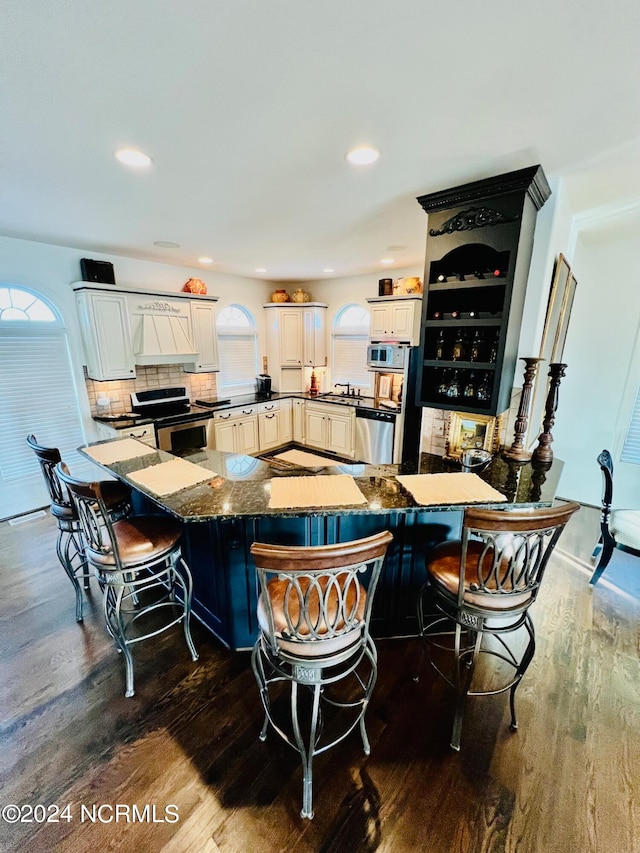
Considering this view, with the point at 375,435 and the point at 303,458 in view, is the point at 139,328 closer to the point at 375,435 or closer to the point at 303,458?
the point at 303,458

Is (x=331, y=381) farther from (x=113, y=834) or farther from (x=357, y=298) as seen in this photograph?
(x=113, y=834)

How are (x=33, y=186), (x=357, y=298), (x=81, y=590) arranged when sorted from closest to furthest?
1. (x=33, y=186)
2. (x=81, y=590)
3. (x=357, y=298)

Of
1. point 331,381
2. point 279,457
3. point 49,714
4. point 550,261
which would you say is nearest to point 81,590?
point 49,714

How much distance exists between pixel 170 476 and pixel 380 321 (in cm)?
364

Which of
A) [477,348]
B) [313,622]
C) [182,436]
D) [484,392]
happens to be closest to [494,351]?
[477,348]

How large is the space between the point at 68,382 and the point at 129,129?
320 centimetres

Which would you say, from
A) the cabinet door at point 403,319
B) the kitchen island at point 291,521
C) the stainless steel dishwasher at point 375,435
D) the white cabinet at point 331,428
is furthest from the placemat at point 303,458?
the kitchen island at point 291,521

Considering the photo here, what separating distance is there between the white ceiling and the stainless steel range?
2.27m

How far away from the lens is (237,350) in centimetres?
566

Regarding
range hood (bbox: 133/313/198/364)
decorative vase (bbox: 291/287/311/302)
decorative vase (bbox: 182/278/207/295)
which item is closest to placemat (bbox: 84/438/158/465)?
range hood (bbox: 133/313/198/364)

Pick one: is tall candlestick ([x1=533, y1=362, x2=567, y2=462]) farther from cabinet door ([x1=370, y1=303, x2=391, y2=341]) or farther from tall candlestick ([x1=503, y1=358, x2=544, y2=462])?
cabinet door ([x1=370, y1=303, x2=391, y2=341])

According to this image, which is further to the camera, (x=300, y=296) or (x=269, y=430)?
(x=300, y=296)

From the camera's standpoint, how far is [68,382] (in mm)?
3885

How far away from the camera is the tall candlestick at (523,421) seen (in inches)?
86.7
